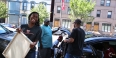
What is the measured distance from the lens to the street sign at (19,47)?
376 centimetres

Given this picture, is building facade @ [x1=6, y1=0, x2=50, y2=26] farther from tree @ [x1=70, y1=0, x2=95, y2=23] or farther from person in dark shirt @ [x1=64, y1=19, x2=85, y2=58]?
person in dark shirt @ [x1=64, y1=19, x2=85, y2=58]

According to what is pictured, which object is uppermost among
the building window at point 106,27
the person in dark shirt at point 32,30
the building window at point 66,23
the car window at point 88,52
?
the person in dark shirt at point 32,30

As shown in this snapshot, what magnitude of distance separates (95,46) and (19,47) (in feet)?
7.78

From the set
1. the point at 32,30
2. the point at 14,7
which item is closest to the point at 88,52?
the point at 32,30

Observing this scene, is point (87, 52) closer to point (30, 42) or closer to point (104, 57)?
point (104, 57)

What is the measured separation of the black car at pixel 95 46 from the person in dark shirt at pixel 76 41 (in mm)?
396

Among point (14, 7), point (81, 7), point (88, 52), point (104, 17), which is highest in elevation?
point (14, 7)

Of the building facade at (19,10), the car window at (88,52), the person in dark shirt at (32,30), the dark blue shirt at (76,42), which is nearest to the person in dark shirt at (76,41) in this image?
the dark blue shirt at (76,42)

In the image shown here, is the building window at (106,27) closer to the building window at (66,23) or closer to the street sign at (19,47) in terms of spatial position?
the building window at (66,23)

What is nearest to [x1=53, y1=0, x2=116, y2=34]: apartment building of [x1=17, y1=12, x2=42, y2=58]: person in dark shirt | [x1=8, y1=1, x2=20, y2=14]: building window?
[x1=8, y1=1, x2=20, y2=14]: building window

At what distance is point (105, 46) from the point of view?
5.66 m

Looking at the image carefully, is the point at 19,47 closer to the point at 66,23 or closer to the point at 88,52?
the point at 88,52

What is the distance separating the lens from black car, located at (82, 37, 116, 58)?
201 inches

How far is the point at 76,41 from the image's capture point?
4672 millimetres
